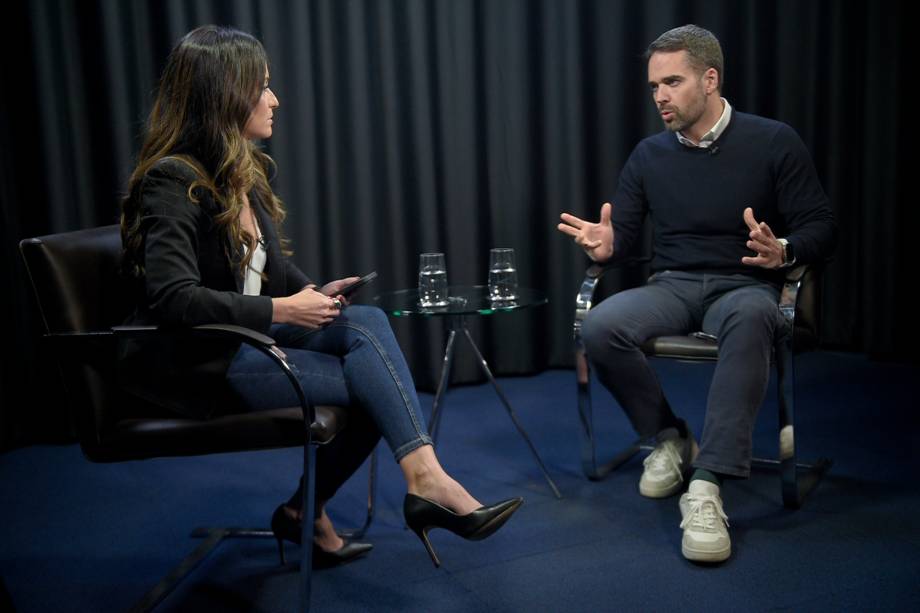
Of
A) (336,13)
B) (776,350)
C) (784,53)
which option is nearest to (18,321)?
(336,13)

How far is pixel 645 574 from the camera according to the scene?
2178mm

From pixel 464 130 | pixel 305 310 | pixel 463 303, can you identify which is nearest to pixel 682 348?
pixel 463 303

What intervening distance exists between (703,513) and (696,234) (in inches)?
36.4

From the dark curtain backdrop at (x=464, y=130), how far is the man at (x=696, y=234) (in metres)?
1.08

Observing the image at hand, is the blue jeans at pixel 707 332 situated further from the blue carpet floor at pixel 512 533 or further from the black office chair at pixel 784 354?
the blue carpet floor at pixel 512 533

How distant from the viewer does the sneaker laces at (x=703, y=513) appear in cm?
223

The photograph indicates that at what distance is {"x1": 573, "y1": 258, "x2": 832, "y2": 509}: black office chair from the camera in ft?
7.99

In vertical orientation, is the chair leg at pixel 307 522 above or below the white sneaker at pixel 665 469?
above

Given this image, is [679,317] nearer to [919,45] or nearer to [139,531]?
[139,531]

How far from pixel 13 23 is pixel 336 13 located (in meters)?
1.17

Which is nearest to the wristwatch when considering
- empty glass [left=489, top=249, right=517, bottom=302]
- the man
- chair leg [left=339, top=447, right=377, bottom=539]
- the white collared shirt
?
the man

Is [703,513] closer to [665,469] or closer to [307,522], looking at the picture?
[665,469]

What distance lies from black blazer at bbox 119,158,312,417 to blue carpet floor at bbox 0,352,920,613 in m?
0.55

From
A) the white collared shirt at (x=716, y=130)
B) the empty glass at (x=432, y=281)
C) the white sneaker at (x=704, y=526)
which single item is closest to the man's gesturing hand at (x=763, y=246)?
the white collared shirt at (x=716, y=130)
